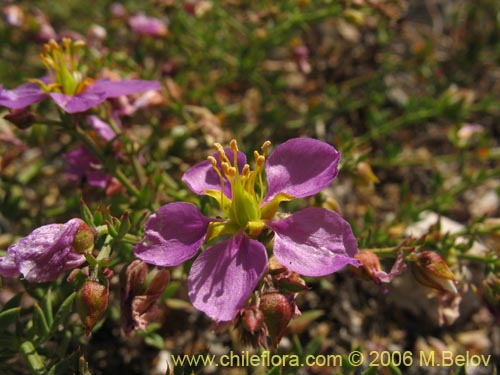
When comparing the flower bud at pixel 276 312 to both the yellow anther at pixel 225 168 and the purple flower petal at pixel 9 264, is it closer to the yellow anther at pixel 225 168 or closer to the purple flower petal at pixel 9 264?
the yellow anther at pixel 225 168

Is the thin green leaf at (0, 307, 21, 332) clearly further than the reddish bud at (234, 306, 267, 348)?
Yes

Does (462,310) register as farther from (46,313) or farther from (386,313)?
(46,313)

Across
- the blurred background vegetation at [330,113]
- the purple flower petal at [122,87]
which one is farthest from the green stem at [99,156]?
the purple flower petal at [122,87]

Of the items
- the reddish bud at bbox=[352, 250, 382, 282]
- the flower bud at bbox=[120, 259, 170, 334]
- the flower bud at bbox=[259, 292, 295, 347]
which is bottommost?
the flower bud at bbox=[120, 259, 170, 334]

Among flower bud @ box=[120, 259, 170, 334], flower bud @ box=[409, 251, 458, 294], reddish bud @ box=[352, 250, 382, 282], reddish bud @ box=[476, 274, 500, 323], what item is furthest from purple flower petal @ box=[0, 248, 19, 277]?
reddish bud @ box=[476, 274, 500, 323]

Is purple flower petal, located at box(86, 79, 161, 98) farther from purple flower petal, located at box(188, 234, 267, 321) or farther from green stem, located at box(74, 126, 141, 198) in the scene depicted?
purple flower petal, located at box(188, 234, 267, 321)

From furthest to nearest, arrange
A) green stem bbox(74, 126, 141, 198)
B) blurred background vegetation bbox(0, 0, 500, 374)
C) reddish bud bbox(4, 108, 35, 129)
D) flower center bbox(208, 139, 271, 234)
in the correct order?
blurred background vegetation bbox(0, 0, 500, 374)
green stem bbox(74, 126, 141, 198)
reddish bud bbox(4, 108, 35, 129)
flower center bbox(208, 139, 271, 234)

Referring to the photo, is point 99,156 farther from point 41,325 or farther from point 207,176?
point 41,325

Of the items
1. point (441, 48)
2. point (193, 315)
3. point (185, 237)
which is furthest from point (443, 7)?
point (185, 237)
